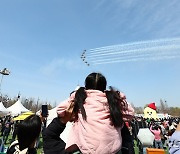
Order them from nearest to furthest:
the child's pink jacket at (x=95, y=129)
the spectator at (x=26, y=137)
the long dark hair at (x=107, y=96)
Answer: the child's pink jacket at (x=95, y=129)
the long dark hair at (x=107, y=96)
the spectator at (x=26, y=137)

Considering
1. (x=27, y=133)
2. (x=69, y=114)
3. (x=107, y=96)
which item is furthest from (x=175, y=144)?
(x=27, y=133)

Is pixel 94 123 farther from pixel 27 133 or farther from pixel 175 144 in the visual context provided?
Result: pixel 27 133

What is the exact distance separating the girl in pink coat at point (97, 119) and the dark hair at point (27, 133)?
65 centimetres

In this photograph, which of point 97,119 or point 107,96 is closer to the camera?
point 97,119

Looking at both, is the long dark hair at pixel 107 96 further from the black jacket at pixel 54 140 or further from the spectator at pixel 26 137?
the spectator at pixel 26 137

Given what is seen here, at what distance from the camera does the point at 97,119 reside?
5.87 ft

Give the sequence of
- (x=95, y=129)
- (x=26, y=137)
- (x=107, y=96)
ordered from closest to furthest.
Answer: (x=95, y=129) < (x=107, y=96) < (x=26, y=137)

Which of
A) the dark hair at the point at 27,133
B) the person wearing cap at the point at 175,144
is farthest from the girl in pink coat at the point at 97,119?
the dark hair at the point at 27,133

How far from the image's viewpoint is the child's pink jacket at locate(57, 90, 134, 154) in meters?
1.71

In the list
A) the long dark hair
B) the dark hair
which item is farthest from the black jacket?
the dark hair

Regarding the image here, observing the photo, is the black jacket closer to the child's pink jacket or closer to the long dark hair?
the child's pink jacket

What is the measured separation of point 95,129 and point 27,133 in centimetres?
90

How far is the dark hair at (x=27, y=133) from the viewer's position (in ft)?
7.51

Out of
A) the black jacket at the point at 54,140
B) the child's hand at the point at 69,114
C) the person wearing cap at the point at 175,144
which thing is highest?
the child's hand at the point at 69,114
